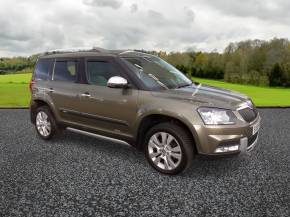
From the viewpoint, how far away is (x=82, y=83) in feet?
18.0

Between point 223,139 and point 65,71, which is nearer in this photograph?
point 223,139

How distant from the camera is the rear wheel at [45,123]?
20.5 feet

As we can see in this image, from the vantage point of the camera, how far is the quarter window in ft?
16.9

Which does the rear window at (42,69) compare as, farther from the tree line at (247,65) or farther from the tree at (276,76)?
the tree at (276,76)

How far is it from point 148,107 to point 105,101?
83cm

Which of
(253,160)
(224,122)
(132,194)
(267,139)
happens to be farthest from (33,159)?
(267,139)

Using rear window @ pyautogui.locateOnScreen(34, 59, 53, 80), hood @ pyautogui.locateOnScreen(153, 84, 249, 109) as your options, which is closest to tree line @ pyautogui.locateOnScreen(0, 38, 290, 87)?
rear window @ pyautogui.locateOnScreen(34, 59, 53, 80)

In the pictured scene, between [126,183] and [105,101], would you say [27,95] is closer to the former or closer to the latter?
[105,101]

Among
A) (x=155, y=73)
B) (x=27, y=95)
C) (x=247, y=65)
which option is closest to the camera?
(x=155, y=73)

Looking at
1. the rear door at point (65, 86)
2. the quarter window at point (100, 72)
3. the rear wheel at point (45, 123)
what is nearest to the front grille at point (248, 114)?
the quarter window at point (100, 72)

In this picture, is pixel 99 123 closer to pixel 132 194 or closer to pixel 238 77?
pixel 132 194

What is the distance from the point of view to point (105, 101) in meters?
5.02

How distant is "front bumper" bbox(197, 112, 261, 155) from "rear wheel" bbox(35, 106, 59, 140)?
10.6 feet

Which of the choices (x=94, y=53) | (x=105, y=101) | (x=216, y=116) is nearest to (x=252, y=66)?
(x=94, y=53)
